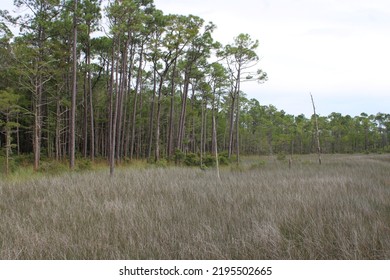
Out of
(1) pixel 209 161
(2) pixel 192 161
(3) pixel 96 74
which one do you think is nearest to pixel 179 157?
(2) pixel 192 161

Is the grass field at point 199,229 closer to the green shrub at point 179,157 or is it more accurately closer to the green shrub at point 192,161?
the green shrub at point 192,161

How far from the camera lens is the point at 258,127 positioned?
55406mm

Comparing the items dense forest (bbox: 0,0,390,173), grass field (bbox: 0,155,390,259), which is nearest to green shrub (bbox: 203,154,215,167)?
dense forest (bbox: 0,0,390,173)

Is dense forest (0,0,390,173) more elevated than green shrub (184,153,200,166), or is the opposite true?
dense forest (0,0,390,173)

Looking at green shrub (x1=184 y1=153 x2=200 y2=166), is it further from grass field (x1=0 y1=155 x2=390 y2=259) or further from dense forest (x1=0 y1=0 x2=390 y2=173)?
grass field (x1=0 y1=155 x2=390 y2=259)

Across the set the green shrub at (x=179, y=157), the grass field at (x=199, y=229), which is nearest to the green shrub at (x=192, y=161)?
the green shrub at (x=179, y=157)

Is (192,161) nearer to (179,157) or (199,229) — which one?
(179,157)

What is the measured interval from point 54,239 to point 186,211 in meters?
2.18

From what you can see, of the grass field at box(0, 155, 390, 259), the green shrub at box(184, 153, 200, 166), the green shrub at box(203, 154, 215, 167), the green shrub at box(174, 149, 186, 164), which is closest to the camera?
the grass field at box(0, 155, 390, 259)

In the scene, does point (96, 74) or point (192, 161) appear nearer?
point (192, 161)

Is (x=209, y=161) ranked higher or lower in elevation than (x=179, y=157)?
lower

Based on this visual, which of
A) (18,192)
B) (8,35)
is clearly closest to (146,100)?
(8,35)

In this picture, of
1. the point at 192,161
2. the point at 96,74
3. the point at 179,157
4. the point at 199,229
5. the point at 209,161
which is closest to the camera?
the point at 199,229

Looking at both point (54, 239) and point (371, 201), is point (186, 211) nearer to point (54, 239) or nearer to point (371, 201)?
point (54, 239)
